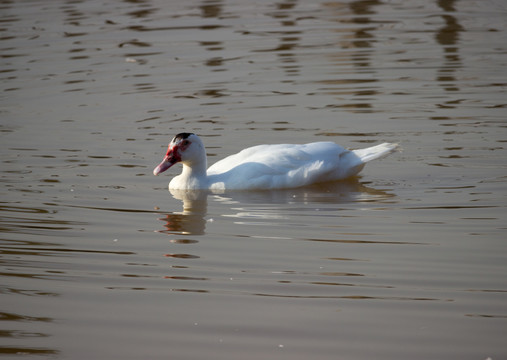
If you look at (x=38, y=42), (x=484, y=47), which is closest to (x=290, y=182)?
(x=484, y=47)

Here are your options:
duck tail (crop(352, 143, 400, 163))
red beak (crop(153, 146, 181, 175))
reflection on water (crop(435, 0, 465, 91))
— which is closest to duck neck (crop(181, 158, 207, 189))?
red beak (crop(153, 146, 181, 175))

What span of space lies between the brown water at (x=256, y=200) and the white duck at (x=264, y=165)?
14 centimetres

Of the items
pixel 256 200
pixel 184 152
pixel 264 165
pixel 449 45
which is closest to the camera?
pixel 256 200

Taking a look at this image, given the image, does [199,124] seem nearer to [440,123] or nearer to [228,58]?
[440,123]

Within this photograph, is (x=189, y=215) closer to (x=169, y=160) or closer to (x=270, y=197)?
(x=270, y=197)

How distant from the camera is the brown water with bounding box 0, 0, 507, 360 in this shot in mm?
5176

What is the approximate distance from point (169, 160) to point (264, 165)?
0.89 meters

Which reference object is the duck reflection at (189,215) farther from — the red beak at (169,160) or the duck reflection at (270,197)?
the red beak at (169,160)

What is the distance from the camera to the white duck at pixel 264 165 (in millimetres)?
8695

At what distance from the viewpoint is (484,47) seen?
14820 millimetres

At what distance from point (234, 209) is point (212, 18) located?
422 inches

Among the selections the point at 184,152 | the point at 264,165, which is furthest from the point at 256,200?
the point at 184,152

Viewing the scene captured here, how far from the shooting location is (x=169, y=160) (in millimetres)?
8844

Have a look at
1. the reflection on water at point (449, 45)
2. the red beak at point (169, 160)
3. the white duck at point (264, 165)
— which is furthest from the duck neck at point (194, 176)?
the reflection on water at point (449, 45)
